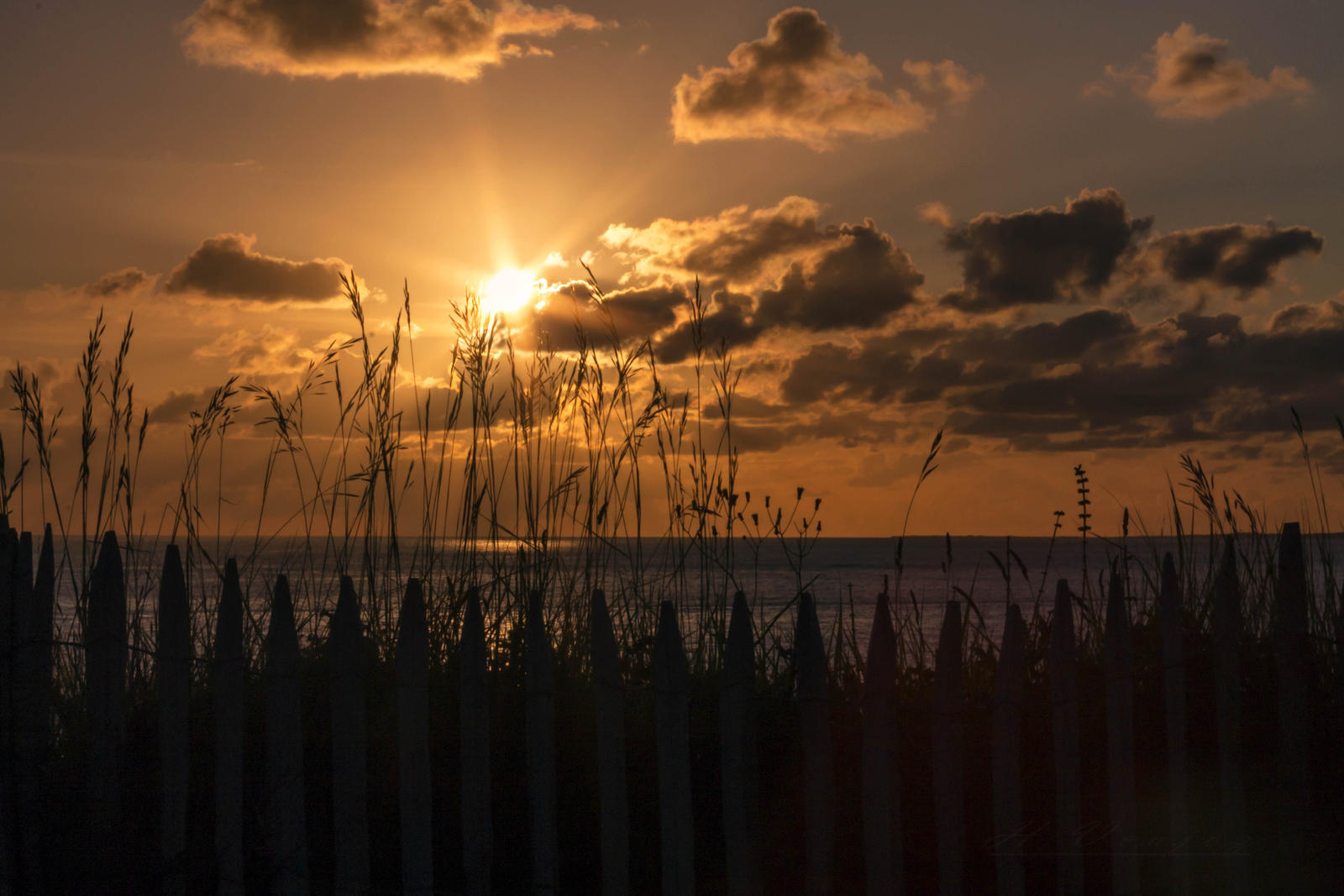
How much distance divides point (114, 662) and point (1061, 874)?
2.65 metres

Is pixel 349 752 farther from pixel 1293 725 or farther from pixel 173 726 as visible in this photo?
pixel 1293 725

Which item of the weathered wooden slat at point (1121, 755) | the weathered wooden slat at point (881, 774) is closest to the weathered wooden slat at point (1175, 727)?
the weathered wooden slat at point (1121, 755)

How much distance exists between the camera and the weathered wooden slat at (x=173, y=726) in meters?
2.60

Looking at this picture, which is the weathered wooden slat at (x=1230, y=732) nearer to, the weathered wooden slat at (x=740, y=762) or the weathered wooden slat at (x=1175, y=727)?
the weathered wooden slat at (x=1175, y=727)

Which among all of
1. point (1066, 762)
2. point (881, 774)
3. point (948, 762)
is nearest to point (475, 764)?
point (881, 774)

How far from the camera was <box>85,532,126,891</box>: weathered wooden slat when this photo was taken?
2.67 metres

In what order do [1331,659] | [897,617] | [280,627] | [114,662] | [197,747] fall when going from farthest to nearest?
[897,617]
[1331,659]
[197,747]
[114,662]
[280,627]

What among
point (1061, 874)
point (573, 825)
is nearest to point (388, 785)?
point (573, 825)

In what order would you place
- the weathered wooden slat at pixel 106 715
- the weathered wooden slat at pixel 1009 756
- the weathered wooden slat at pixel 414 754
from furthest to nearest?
the weathered wooden slat at pixel 106 715
the weathered wooden slat at pixel 414 754
the weathered wooden slat at pixel 1009 756

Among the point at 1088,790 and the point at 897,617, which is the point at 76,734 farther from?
the point at 1088,790

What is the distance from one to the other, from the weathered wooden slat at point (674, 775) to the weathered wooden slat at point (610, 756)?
0.11 meters

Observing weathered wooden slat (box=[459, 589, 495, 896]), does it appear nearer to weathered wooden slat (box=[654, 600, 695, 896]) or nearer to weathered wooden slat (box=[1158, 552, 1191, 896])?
weathered wooden slat (box=[654, 600, 695, 896])

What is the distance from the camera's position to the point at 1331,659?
3.27 m

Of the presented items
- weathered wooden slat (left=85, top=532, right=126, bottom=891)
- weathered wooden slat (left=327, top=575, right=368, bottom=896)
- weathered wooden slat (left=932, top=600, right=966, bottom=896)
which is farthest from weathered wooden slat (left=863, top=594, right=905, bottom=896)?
weathered wooden slat (left=85, top=532, right=126, bottom=891)
